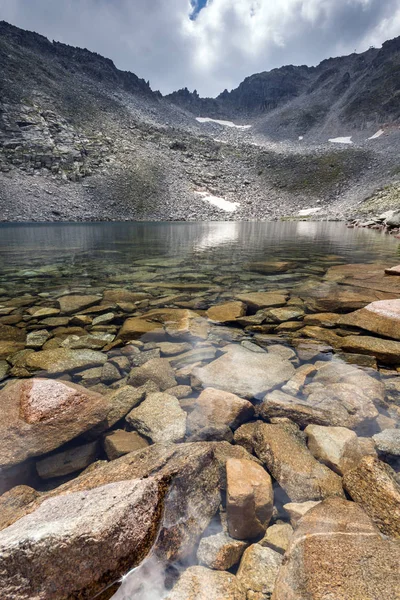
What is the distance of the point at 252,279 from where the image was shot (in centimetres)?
1033

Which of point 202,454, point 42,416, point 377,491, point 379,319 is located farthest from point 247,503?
point 379,319

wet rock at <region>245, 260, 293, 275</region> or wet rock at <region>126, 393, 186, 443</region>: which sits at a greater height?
wet rock at <region>245, 260, 293, 275</region>

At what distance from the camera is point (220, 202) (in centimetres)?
8512

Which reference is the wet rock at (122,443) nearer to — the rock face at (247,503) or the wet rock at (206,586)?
the rock face at (247,503)

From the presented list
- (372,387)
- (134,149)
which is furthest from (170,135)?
(372,387)

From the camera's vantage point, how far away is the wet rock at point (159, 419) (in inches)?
121

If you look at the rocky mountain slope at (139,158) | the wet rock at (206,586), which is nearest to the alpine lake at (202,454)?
the wet rock at (206,586)

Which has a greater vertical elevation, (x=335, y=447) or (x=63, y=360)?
(x=335, y=447)

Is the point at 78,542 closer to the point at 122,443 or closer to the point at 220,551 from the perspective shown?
the point at 220,551

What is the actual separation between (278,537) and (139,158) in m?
94.8

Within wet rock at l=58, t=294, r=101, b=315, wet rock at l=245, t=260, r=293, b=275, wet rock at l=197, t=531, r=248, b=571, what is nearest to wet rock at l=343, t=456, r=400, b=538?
wet rock at l=197, t=531, r=248, b=571

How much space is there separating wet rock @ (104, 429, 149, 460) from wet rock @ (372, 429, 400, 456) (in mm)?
2276

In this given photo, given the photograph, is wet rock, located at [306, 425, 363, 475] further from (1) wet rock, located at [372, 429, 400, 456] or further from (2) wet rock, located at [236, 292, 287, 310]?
(2) wet rock, located at [236, 292, 287, 310]

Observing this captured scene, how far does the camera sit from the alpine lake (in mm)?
1629
